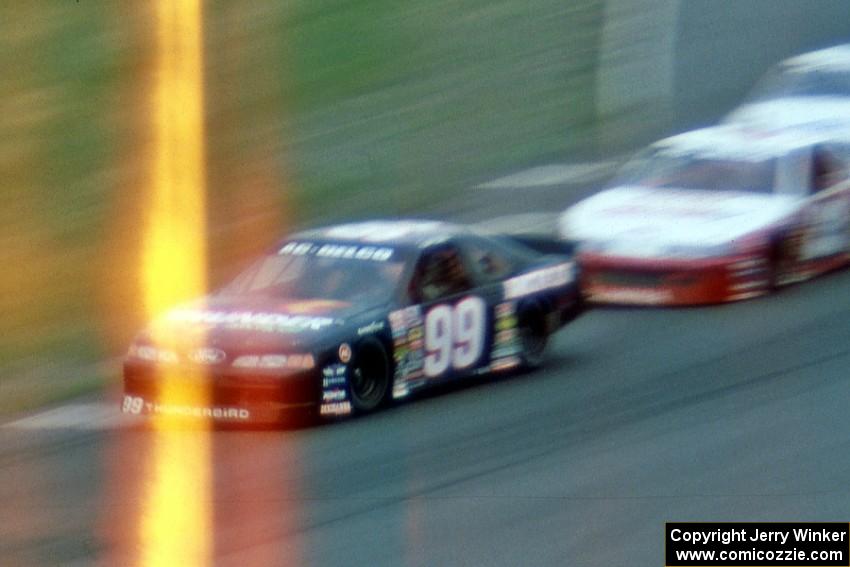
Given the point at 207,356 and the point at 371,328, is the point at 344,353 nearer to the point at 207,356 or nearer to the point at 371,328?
the point at 371,328

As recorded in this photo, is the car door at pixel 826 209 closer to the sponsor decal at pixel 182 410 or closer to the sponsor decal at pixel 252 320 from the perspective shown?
the sponsor decal at pixel 252 320

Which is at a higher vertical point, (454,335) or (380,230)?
(380,230)

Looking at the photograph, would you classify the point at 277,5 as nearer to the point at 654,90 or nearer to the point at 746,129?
the point at 654,90

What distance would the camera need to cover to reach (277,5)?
21219mm

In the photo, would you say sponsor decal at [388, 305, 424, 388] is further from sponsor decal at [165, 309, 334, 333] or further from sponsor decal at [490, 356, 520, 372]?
sponsor decal at [490, 356, 520, 372]

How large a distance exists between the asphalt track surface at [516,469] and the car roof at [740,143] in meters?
2.49

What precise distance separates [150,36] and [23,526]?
37.8 feet

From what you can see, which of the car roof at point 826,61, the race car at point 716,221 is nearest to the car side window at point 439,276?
the race car at point 716,221

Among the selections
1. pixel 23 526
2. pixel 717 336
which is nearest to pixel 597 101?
pixel 717 336

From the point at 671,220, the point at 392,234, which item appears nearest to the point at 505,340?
the point at 392,234

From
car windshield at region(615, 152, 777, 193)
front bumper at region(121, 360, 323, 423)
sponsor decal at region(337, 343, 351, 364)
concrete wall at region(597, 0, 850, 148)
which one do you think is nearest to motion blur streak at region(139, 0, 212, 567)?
front bumper at region(121, 360, 323, 423)

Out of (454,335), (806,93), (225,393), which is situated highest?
(806,93)

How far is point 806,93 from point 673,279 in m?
5.09

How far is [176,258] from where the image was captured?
1480 cm
